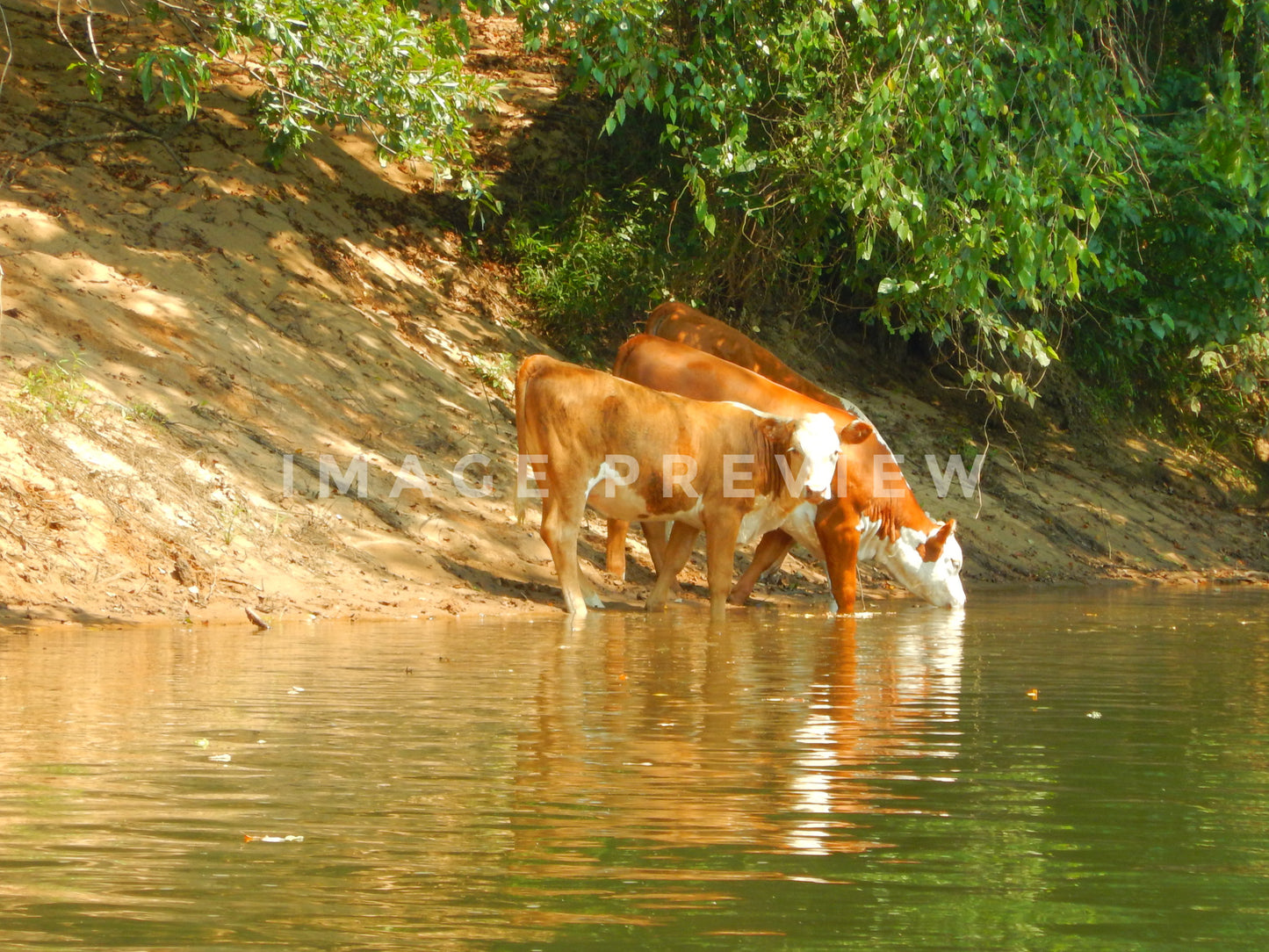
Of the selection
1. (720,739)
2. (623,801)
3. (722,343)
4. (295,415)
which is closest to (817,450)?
(722,343)

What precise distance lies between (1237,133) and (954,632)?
419 centimetres

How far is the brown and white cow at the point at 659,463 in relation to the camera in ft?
34.3

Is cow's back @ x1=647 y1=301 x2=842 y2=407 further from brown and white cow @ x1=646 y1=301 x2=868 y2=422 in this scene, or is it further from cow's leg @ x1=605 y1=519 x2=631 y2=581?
cow's leg @ x1=605 y1=519 x2=631 y2=581

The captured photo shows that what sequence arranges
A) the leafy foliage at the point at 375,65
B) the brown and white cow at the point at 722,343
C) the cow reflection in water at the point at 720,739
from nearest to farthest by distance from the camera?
1. the cow reflection in water at the point at 720,739
2. the leafy foliage at the point at 375,65
3. the brown and white cow at the point at 722,343

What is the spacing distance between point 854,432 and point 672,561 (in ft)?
5.42

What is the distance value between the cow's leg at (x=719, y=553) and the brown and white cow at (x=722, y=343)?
244 centimetres

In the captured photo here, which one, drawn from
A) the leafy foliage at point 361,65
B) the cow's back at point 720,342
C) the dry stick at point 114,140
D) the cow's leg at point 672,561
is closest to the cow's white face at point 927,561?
the cow's back at point 720,342

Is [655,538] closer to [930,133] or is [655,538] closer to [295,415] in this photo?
[295,415]

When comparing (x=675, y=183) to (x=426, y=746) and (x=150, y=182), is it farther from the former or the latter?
(x=426, y=746)

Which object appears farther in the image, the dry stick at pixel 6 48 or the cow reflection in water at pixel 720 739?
the dry stick at pixel 6 48

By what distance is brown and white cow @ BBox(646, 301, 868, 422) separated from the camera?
43.3ft

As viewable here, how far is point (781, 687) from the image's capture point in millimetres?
6789

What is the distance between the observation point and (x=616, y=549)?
39.6ft

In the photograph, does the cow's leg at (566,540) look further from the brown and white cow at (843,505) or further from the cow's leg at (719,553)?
the brown and white cow at (843,505)
